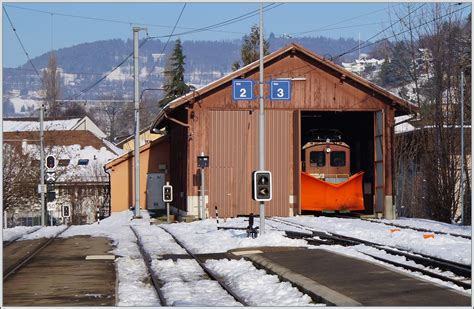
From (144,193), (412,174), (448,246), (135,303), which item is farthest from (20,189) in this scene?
(135,303)

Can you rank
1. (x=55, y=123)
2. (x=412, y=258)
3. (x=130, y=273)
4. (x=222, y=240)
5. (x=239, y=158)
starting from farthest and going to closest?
1. (x=55, y=123)
2. (x=239, y=158)
3. (x=222, y=240)
4. (x=412, y=258)
5. (x=130, y=273)

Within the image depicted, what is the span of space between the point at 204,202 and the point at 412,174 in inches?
944

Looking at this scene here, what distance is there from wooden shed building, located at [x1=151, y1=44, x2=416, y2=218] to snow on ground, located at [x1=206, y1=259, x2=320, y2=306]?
18805 mm

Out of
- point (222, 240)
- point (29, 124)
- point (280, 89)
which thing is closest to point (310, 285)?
point (222, 240)

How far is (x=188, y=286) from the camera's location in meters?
15.3

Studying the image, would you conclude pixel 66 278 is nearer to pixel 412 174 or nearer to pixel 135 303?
pixel 135 303

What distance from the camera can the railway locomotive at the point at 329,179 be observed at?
38.4 meters

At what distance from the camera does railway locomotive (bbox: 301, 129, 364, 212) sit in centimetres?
3838

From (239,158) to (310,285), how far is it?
2452cm

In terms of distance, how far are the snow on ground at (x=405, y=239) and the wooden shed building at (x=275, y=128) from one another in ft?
17.2

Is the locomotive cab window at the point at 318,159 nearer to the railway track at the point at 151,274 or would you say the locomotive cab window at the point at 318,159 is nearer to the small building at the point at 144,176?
the small building at the point at 144,176

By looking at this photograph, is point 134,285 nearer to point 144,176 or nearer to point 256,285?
point 256,285

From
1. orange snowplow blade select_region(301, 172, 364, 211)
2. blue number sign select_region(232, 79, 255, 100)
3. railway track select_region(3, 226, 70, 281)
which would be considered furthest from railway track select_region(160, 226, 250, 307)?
orange snowplow blade select_region(301, 172, 364, 211)

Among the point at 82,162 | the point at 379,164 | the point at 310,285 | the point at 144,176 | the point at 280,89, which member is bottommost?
the point at 310,285
